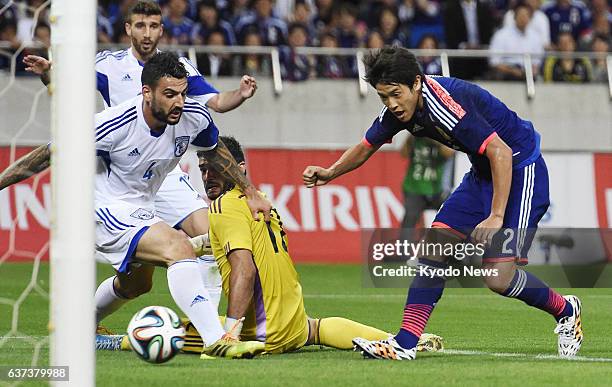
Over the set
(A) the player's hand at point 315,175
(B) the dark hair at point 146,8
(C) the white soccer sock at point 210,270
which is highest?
(B) the dark hair at point 146,8

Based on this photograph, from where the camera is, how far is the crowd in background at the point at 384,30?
18922 mm

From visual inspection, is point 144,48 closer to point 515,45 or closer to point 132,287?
point 132,287

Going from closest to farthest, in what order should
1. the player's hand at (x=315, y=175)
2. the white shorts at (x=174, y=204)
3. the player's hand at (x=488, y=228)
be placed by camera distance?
the player's hand at (x=488, y=228), the player's hand at (x=315, y=175), the white shorts at (x=174, y=204)

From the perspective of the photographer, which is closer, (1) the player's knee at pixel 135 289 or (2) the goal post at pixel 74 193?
(2) the goal post at pixel 74 193

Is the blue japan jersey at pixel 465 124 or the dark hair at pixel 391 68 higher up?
the dark hair at pixel 391 68

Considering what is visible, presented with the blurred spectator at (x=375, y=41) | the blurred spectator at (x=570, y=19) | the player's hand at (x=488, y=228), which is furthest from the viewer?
the blurred spectator at (x=570, y=19)

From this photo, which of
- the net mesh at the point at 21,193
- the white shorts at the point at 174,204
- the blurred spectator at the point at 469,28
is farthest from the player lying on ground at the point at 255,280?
the blurred spectator at the point at 469,28

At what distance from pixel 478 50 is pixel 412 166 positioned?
11.9 ft

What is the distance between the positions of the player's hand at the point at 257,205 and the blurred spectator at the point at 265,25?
11.3 metres

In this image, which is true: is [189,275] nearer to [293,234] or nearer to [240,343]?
[240,343]

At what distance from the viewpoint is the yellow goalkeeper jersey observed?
26.2ft

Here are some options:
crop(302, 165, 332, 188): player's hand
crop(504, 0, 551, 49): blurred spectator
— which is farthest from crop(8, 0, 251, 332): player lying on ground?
crop(504, 0, 551, 49): blurred spectator

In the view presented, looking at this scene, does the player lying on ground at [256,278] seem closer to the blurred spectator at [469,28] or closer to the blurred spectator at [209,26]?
the blurred spectator at [209,26]

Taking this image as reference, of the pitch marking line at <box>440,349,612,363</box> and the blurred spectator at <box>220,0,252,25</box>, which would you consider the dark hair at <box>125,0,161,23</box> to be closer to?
the pitch marking line at <box>440,349,612,363</box>
